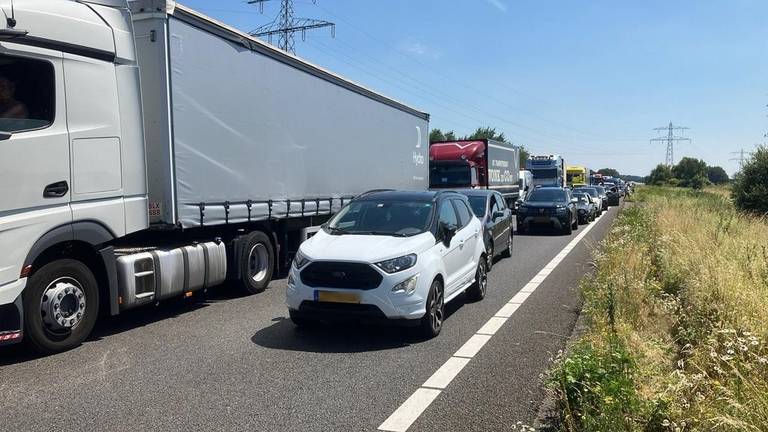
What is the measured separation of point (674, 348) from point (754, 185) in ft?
66.7

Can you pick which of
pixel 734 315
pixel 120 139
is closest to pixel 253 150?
pixel 120 139

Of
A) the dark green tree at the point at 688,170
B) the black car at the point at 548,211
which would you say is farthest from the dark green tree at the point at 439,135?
the black car at the point at 548,211

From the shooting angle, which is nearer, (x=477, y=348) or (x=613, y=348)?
(x=613, y=348)

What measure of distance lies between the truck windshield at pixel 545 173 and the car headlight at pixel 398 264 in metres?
32.1

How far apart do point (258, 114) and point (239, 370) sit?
5.02m

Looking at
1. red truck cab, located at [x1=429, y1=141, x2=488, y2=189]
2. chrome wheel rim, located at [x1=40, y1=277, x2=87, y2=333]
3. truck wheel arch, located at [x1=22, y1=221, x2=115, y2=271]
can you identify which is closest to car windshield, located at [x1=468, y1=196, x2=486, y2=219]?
truck wheel arch, located at [x1=22, y1=221, x2=115, y2=271]

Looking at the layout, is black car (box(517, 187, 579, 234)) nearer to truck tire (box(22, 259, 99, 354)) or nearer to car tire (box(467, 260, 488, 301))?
car tire (box(467, 260, 488, 301))

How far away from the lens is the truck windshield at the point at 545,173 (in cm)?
3734

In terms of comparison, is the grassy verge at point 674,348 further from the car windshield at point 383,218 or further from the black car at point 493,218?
the black car at point 493,218

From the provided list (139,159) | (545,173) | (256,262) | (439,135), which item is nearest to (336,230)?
(139,159)

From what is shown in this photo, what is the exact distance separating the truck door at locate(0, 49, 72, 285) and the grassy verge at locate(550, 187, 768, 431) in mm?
4827

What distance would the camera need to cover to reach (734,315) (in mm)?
5934

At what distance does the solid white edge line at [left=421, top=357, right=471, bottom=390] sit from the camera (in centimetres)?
536

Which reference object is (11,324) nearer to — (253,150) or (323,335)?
(323,335)
